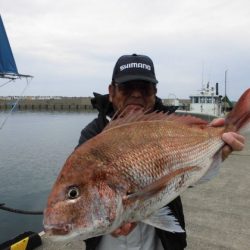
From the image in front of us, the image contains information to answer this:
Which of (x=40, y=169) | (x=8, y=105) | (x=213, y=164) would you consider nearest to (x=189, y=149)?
(x=213, y=164)

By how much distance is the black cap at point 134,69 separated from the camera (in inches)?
98.1

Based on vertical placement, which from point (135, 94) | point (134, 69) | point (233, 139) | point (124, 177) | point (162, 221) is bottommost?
point (162, 221)

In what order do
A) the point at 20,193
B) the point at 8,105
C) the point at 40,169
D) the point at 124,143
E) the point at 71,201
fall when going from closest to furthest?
1. the point at 71,201
2. the point at 124,143
3. the point at 20,193
4. the point at 40,169
5. the point at 8,105

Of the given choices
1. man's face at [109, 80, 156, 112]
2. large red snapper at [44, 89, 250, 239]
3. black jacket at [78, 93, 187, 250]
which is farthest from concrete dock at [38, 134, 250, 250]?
large red snapper at [44, 89, 250, 239]

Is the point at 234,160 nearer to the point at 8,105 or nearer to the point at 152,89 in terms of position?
the point at 152,89

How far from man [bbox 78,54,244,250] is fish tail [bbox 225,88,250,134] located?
0.05 metres

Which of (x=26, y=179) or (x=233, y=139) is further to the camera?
(x=26, y=179)

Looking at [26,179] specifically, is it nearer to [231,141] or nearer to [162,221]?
[231,141]

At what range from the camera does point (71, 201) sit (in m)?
1.76

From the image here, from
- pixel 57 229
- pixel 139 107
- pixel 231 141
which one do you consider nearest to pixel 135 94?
pixel 139 107

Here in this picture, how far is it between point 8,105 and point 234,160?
82.4 meters

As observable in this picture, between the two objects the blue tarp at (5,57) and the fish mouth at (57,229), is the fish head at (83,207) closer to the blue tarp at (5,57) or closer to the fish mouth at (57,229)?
the fish mouth at (57,229)

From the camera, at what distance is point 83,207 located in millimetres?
1755

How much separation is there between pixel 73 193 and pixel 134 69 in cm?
103
